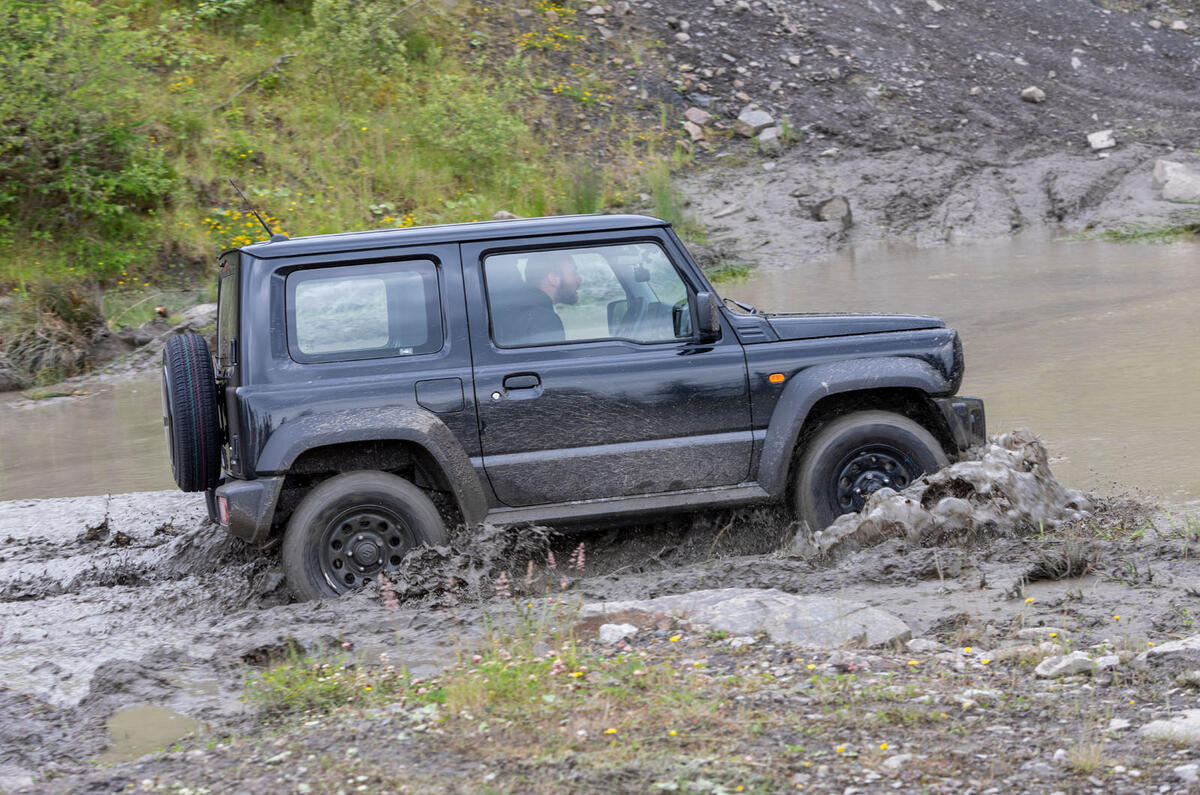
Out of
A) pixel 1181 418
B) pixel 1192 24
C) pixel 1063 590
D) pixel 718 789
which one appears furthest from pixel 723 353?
pixel 1192 24

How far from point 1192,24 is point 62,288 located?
78.6ft

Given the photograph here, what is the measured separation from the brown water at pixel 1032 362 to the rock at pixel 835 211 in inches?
35.7

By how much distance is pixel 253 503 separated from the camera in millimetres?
5543

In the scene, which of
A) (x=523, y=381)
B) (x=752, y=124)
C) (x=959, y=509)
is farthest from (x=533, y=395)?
(x=752, y=124)

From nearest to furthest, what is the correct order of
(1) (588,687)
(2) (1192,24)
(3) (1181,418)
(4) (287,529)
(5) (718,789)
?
(5) (718,789) → (1) (588,687) → (4) (287,529) → (3) (1181,418) → (2) (1192,24)

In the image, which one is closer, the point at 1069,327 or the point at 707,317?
the point at 707,317

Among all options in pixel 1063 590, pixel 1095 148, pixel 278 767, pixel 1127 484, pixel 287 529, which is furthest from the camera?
pixel 1095 148

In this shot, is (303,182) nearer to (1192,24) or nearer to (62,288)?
(62,288)

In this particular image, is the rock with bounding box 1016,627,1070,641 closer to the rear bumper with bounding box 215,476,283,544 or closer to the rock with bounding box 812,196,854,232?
the rear bumper with bounding box 215,476,283,544

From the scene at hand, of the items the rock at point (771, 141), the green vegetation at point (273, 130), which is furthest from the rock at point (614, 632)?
the rock at point (771, 141)

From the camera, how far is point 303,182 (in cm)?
1869

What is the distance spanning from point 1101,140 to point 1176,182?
234 centimetres

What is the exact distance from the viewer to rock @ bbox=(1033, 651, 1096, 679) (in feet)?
13.1

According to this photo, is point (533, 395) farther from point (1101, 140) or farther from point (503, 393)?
point (1101, 140)
